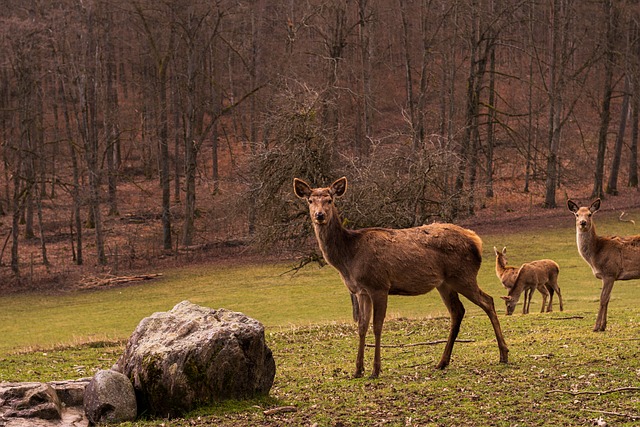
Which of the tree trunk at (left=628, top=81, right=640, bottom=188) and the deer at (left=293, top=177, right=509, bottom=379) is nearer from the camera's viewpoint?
the deer at (left=293, top=177, right=509, bottom=379)

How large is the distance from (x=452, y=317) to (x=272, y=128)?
53.9 ft

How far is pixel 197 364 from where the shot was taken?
11.0 metres

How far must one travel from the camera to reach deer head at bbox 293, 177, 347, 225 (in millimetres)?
12273

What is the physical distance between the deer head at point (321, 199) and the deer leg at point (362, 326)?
1.37 m

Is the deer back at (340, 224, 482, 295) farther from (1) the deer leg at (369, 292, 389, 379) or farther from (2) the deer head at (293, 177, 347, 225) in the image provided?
(2) the deer head at (293, 177, 347, 225)

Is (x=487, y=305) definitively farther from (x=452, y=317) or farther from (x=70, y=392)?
(x=70, y=392)

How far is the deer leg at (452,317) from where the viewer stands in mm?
12664

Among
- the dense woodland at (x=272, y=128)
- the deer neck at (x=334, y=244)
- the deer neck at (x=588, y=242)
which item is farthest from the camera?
the dense woodland at (x=272, y=128)

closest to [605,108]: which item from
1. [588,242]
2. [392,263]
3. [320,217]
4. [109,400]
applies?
[588,242]

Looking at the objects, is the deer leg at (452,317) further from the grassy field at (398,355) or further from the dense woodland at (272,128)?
the dense woodland at (272,128)

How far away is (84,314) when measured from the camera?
95.6ft

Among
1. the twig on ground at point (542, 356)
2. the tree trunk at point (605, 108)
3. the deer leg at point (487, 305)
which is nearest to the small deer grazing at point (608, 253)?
the twig on ground at point (542, 356)

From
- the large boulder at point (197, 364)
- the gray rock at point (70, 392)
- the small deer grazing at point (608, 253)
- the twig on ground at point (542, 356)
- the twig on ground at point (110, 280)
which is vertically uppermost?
the small deer grazing at point (608, 253)

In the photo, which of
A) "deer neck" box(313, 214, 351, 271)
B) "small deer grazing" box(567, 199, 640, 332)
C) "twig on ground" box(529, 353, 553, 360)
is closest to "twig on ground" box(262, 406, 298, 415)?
"deer neck" box(313, 214, 351, 271)
